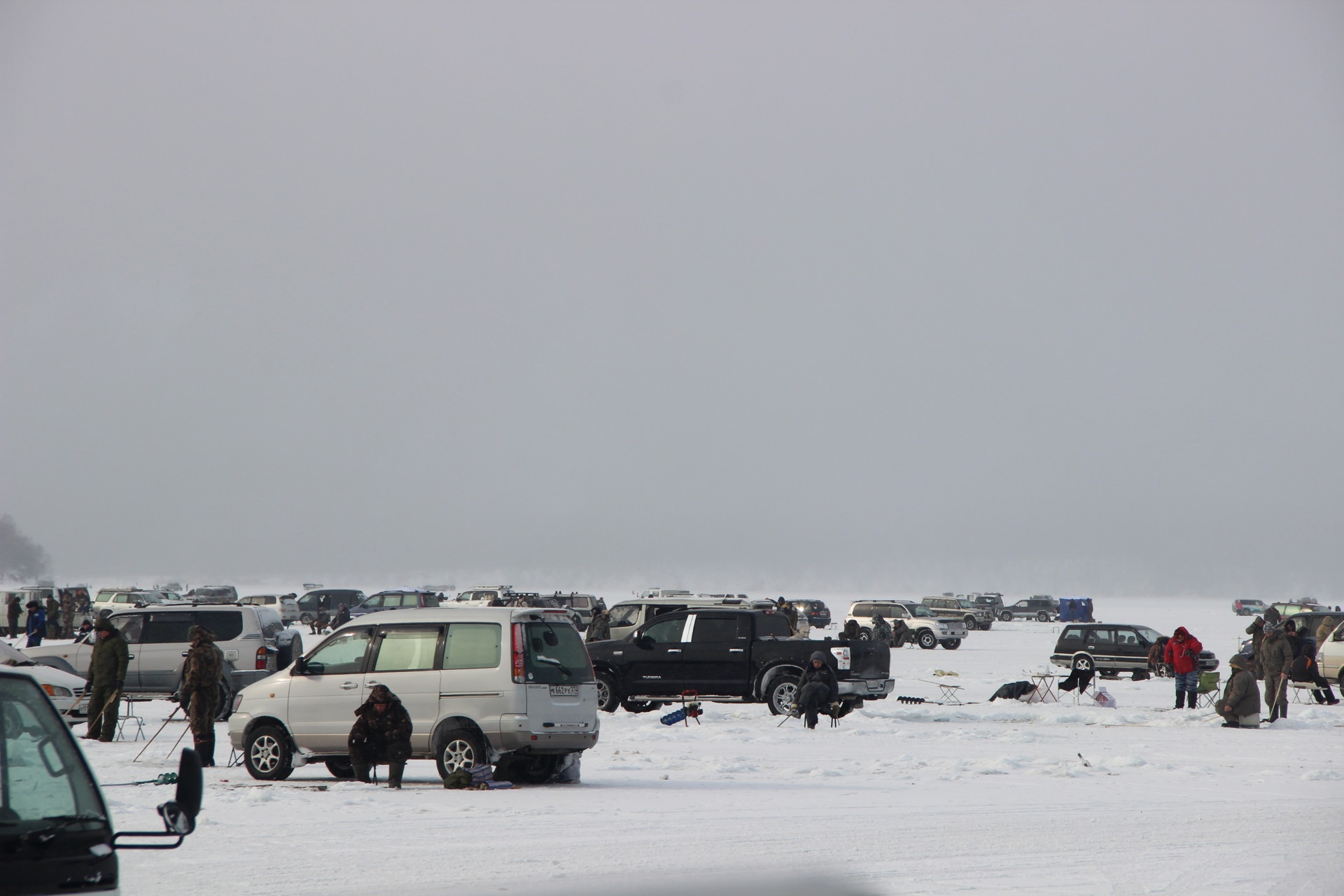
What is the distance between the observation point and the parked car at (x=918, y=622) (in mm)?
48844

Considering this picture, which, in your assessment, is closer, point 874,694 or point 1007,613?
point 874,694

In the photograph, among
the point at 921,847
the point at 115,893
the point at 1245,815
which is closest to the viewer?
the point at 115,893

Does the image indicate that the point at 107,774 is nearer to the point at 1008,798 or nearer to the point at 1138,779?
the point at 1008,798

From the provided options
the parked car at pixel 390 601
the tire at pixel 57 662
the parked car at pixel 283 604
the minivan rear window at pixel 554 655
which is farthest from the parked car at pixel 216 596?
the minivan rear window at pixel 554 655

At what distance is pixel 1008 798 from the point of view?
13.2m

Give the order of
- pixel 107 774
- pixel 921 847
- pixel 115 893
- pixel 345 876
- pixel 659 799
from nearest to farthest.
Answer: pixel 115 893, pixel 345 876, pixel 921 847, pixel 659 799, pixel 107 774

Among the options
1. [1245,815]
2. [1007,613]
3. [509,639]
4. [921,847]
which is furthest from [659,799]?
[1007,613]

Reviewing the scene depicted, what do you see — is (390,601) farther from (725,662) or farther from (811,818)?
(811,818)

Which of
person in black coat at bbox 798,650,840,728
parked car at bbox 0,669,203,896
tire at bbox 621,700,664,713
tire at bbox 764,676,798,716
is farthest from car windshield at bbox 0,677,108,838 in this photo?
tire at bbox 621,700,664,713

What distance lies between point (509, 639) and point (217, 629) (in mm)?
9739

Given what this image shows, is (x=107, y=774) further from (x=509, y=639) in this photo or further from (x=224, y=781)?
(x=509, y=639)

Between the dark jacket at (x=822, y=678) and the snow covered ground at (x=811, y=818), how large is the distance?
0.60m

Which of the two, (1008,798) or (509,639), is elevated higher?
(509,639)

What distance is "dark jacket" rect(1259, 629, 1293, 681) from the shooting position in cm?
2148
